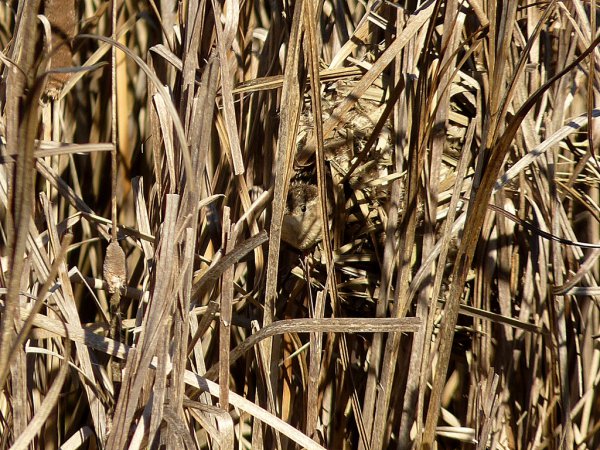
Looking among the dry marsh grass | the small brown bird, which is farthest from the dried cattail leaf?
the small brown bird

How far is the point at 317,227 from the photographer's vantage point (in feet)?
2.32

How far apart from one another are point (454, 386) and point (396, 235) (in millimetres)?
241

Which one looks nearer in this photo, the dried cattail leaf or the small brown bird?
the dried cattail leaf

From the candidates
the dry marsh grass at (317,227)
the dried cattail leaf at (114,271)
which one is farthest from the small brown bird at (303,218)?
the dried cattail leaf at (114,271)

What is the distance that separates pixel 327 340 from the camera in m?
Result: 0.72

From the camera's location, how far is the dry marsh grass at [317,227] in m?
0.56

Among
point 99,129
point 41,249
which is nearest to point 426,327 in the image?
point 41,249

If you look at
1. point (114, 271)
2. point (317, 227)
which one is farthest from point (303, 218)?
point (114, 271)

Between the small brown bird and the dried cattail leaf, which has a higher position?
the small brown bird

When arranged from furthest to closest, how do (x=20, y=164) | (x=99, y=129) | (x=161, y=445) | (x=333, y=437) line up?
(x=99, y=129) < (x=333, y=437) < (x=161, y=445) < (x=20, y=164)

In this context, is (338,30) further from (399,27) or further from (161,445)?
(161,445)

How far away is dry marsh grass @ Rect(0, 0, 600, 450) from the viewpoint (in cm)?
56

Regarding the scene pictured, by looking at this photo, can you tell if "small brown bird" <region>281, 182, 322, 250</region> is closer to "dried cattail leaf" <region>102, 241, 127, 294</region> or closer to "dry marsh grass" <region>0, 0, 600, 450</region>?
"dry marsh grass" <region>0, 0, 600, 450</region>

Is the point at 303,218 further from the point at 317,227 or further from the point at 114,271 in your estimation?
the point at 114,271
